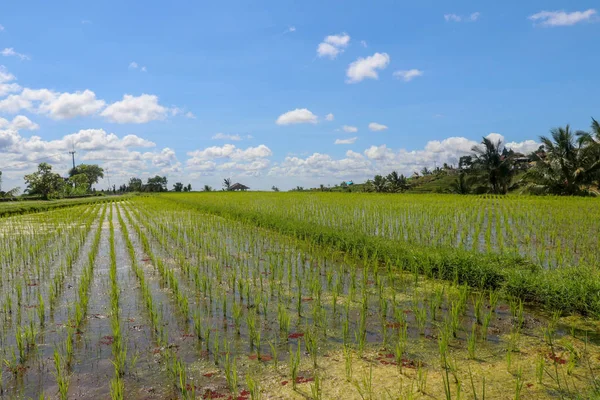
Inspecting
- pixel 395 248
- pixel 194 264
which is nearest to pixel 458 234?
pixel 395 248

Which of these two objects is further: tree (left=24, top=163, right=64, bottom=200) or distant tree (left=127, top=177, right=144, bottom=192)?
distant tree (left=127, top=177, right=144, bottom=192)

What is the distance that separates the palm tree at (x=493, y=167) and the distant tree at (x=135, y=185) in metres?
45.5

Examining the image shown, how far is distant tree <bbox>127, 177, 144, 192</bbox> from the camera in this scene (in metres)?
58.6

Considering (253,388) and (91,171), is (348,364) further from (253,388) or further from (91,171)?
(91,171)

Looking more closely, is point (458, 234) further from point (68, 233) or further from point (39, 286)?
point (68, 233)

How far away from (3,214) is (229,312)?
654 inches

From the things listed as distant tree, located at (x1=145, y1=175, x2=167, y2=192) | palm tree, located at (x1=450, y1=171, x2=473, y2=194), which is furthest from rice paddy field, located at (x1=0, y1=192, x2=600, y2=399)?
distant tree, located at (x1=145, y1=175, x2=167, y2=192)

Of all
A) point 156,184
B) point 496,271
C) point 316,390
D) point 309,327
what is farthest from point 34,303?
point 156,184

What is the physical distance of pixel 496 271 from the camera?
5035 millimetres

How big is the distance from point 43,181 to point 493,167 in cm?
3490

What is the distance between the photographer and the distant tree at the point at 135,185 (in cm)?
5862

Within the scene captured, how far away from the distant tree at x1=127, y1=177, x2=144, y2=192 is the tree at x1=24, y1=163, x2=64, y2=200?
847 inches

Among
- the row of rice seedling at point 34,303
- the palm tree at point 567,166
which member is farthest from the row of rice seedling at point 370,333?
the palm tree at point 567,166

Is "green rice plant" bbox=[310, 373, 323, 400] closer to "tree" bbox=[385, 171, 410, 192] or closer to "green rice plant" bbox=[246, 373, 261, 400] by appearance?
"green rice plant" bbox=[246, 373, 261, 400]
